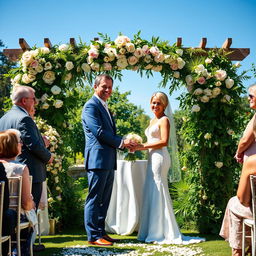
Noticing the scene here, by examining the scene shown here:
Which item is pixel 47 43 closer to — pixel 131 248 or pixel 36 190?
pixel 36 190

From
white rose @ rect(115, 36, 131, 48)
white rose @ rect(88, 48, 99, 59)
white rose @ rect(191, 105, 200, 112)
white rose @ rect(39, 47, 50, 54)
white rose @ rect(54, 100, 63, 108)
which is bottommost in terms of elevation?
white rose @ rect(191, 105, 200, 112)

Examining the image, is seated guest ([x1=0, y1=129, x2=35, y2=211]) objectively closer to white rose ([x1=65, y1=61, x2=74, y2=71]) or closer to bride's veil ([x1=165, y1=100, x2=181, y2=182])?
white rose ([x1=65, y1=61, x2=74, y2=71])

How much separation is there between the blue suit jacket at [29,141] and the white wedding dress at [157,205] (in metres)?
1.88

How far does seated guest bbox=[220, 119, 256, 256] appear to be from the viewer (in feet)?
11.2

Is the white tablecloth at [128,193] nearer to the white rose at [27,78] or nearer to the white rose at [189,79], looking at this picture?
the white rose at [189,79]

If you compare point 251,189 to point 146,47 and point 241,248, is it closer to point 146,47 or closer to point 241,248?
point 241,248

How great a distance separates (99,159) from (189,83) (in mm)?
2058

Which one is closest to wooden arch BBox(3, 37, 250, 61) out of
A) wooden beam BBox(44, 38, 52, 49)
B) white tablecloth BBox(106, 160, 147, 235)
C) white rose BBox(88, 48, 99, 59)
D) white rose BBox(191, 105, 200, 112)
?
wooden beam BBox(44, 38, 52, 49)

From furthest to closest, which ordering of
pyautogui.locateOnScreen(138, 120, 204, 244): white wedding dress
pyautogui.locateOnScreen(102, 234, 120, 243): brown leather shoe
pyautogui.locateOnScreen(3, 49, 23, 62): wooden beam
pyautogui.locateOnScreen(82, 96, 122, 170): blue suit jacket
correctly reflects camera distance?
pyautogui.locateOnScreen(3, 49, 23, 62): wooden beam < pyautogui.locateOnScreen(138, 120, 204, 244): white wedding dress < pyautogui.locateOnScreen(102, 234, 120, 243): brown leather shoe < pyautogui.locateOnScreen(82, 96, 122, 170): blue suit jacket

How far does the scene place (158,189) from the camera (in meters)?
5.82

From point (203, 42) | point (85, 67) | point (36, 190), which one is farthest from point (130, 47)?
point (36, 190)

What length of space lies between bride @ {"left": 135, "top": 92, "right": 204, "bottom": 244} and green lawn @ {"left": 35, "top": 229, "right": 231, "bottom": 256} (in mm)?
272

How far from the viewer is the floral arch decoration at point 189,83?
6.25 meters

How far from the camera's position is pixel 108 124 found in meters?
5.53
